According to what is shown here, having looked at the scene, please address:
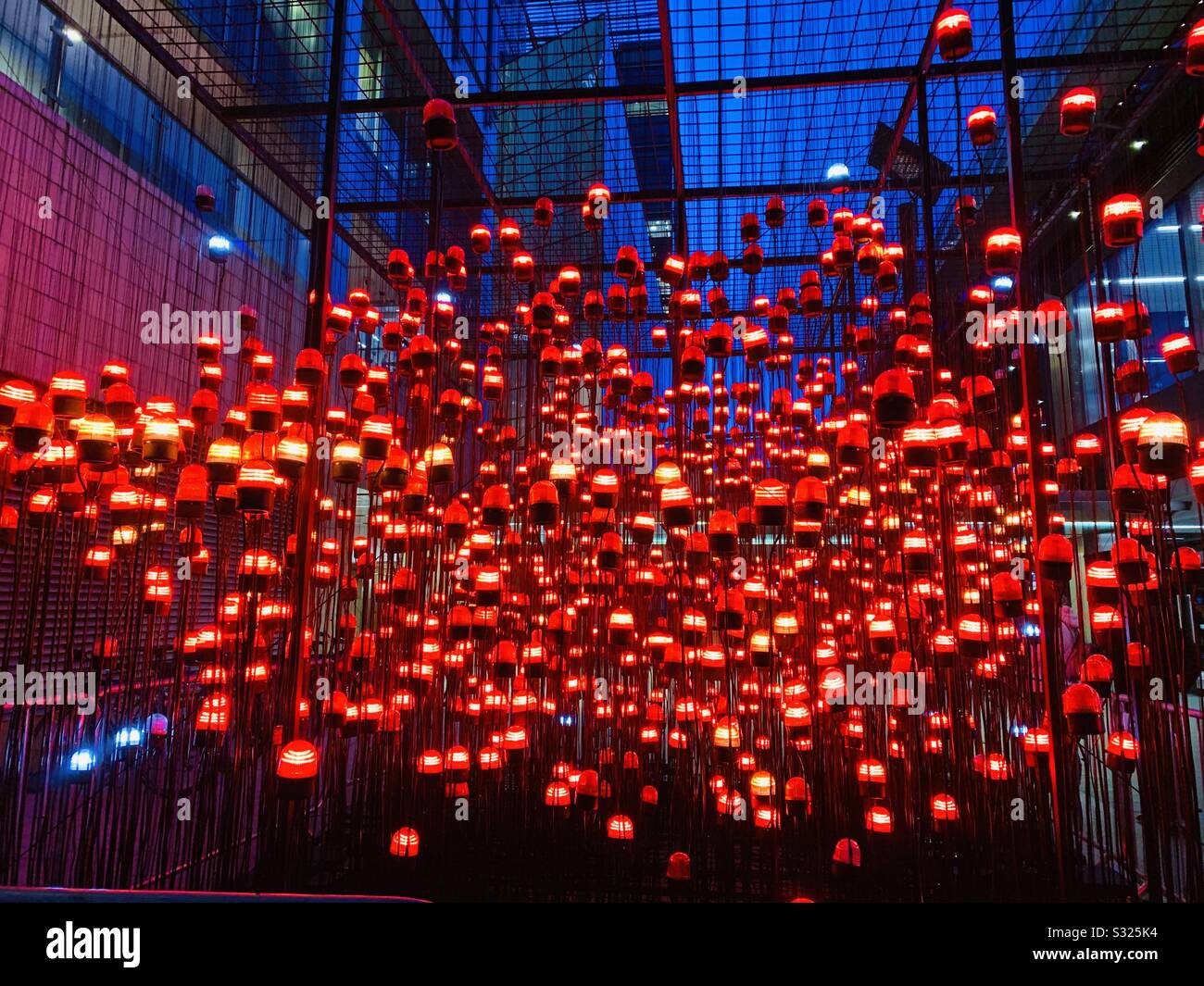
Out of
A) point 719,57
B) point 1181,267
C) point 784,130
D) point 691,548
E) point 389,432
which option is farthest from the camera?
point 1181,267

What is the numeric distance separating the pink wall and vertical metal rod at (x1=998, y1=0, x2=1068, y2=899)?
12.4ft

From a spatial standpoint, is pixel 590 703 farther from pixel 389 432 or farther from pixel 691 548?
pixel 389 432

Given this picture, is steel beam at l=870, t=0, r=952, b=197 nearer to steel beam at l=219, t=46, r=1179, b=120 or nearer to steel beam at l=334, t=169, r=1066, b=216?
steel beam at l=219, t=46, r=1179, b=120

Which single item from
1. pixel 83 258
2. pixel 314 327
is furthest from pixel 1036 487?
pixel 83 258

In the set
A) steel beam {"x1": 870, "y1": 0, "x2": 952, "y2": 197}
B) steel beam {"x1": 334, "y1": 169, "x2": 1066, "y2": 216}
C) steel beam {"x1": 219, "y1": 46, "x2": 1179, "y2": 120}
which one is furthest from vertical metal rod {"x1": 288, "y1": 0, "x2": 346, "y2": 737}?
steel beam {"x1": 870, "y1": 0, "x2": 952, "y2": 197}

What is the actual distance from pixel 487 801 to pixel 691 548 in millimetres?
1912

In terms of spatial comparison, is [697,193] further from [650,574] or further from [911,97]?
[650,574]

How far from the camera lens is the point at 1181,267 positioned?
18.8 feet

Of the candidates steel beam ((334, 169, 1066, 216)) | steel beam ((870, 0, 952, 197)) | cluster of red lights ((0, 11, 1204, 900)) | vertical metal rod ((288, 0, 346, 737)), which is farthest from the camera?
steel beam ((334, 169, 1066, 216))

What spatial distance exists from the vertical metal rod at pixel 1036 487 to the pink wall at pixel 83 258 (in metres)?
3.77

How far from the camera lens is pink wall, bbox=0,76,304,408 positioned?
12.9ft

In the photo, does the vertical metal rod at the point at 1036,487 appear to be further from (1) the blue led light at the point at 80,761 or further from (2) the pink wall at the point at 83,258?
(2) the pink wall at the point at 83,258

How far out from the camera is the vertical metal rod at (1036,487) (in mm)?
2436
